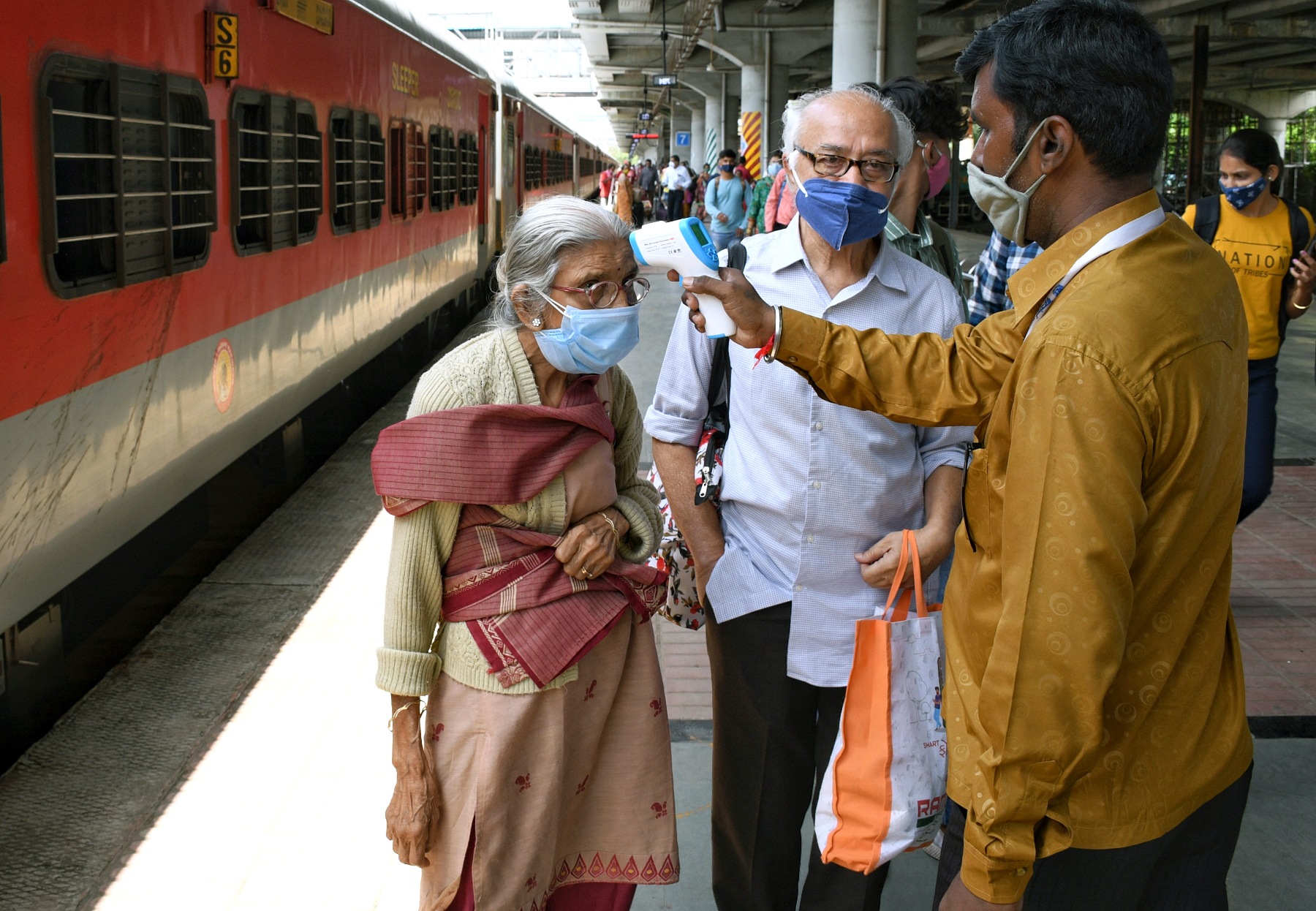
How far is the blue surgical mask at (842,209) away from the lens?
2453mm

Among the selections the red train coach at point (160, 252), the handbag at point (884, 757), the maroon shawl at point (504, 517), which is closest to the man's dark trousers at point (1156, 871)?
the handbag at point (884, 757)

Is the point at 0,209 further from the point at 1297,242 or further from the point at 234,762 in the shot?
the point at 1297,242

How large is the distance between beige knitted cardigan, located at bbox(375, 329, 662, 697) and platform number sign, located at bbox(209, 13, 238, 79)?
3647mm

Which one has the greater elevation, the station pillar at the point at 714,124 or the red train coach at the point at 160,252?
the station pillar at the point at 714,124

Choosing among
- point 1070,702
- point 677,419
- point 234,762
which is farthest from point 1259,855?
point 234,762

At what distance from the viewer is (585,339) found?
2.31 metres

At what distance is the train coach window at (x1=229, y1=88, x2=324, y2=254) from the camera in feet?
19.2

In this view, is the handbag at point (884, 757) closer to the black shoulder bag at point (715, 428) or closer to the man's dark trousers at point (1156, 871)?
the man's dark trousers at point (1156, 871)

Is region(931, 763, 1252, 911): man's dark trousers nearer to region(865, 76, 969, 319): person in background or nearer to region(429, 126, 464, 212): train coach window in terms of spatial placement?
region(865, 76, 969, 319): person in background

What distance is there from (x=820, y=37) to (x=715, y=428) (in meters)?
27.9

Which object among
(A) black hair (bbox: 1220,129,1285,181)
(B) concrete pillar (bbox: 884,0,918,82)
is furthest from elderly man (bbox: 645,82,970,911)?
(B) concrete pillar (bbox: 884,0,918,82)

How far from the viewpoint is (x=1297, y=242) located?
4.70 meters

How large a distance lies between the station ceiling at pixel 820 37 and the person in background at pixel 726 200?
119 inches

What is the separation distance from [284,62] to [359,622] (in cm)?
307
